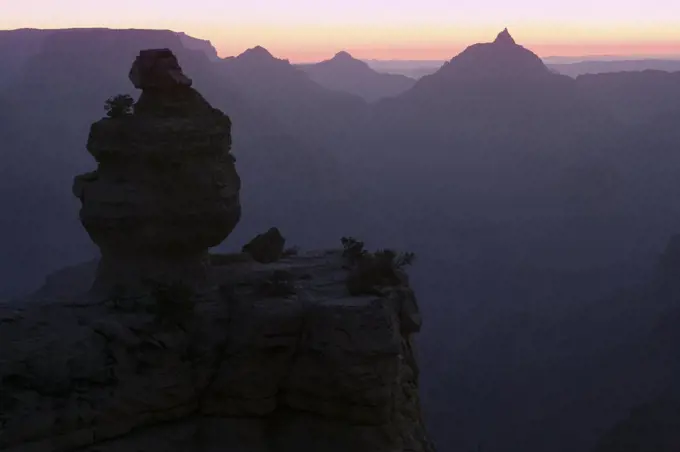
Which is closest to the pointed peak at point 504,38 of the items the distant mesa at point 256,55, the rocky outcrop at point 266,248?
the distant mesa at point 256,55

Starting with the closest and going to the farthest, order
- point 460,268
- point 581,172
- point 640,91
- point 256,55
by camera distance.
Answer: point 460,268, point 581,172, point 256,55, point 640,91

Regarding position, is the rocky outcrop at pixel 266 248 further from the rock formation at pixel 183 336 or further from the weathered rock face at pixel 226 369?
the weathered rock face at pixel 226 369

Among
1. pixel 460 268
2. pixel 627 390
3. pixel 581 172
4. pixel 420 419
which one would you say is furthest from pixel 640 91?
pixel 420 419

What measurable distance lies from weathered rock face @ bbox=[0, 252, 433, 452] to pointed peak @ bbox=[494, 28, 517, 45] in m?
120

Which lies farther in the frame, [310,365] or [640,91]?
[640,91]

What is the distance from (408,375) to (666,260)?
180 ft

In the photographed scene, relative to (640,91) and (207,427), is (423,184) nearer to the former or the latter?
(640,91)

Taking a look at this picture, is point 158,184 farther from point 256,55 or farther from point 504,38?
point 256,55

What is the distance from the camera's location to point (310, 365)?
60.8 ft

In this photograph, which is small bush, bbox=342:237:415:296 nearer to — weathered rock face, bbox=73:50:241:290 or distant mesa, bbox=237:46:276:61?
weathered rock face, bbox=73:50:241:290

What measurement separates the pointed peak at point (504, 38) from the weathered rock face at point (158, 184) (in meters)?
119

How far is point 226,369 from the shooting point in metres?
18.6

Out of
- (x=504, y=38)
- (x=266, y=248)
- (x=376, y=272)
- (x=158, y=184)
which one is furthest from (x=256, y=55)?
(x=376, y=272)

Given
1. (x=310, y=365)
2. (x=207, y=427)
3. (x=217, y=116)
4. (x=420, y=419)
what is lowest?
(x=420, y=419)
